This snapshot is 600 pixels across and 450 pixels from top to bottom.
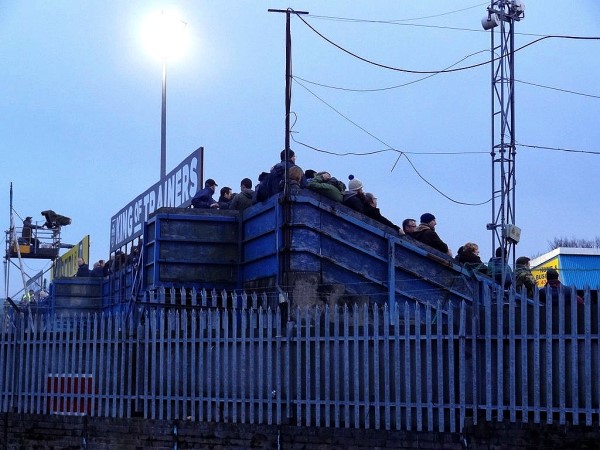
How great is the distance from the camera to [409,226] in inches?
641

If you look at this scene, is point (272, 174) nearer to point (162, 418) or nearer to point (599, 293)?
point (162, 418)

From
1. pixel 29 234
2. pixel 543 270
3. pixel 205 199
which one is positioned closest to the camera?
pixel 205 199

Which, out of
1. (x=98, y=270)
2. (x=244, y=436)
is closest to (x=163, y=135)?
(x=98, y=270)

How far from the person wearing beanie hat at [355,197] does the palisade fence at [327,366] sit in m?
1.62

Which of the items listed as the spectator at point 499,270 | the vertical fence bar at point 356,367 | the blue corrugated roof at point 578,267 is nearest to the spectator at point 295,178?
the spectator at point 499,270

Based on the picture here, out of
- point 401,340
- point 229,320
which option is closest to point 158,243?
point 229,320

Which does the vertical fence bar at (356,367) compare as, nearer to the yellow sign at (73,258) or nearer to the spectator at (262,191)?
the spectator at (262,191)

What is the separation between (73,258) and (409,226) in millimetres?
15182

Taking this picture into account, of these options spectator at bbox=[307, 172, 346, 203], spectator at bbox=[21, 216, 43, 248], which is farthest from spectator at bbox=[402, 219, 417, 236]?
spectator at bbox=[21, 216, 43, 248]

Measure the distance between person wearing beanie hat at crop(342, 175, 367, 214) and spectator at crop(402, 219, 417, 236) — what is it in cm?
90

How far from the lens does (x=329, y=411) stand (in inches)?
457

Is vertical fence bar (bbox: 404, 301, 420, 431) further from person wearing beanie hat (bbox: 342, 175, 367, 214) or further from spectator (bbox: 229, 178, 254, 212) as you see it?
spectator (bbox: 229, 178, 254, 212)

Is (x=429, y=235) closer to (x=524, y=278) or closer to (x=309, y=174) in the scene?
(x=524, y=278)

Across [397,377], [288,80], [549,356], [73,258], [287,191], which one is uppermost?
[288,80]
